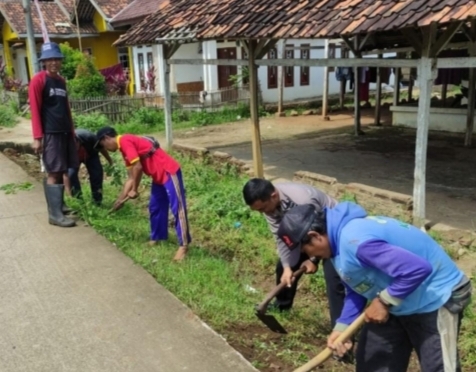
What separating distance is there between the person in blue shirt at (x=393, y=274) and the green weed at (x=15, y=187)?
5.73m

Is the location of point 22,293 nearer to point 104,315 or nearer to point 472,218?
point 104,315

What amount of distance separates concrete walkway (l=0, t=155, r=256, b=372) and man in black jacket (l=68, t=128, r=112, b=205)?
1.34 metres

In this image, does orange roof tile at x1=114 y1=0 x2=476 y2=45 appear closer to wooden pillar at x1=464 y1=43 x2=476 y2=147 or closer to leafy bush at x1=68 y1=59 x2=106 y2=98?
wooden pillar at x1=464 y1=43 x2=476 y2=147

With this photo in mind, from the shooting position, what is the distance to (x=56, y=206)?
18.8 feet

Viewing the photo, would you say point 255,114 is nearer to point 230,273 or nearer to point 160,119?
point 230,273

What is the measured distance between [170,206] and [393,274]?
3112mm

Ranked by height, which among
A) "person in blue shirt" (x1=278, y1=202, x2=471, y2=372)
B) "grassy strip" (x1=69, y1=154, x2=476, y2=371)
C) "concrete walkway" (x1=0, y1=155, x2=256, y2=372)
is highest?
"person in blue shirt" (x1=278, y1=202, x2=471, y2=372)

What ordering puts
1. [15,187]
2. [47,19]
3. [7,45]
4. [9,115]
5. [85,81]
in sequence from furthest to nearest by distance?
[7,45] → [47,19] → [85,81] → [9,115] → [15,187]

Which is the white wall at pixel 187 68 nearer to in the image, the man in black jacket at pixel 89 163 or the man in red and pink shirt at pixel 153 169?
the man in black jacket at pixel 89 163

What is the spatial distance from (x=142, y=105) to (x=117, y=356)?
1384 centimetres

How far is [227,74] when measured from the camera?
18.2m

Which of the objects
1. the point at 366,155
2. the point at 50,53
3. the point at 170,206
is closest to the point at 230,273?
the point at 170,206

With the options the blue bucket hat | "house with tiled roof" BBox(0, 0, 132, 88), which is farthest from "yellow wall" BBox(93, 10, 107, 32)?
the blue bucket hat

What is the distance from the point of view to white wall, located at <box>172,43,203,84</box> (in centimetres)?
1759
